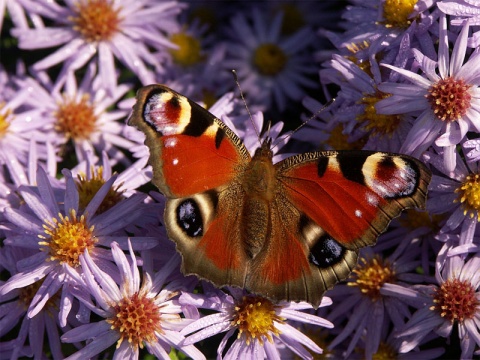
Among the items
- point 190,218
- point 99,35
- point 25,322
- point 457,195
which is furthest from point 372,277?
point 99,35

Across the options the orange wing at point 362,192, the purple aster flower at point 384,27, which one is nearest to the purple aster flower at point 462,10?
the purple aster flower at point 384,27

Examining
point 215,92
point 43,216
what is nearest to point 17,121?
point 43,216

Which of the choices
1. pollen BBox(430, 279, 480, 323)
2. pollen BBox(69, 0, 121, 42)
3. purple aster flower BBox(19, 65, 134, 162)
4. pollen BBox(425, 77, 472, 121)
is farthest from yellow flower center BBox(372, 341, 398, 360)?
pollen BBox(69, 0, 121, 42)

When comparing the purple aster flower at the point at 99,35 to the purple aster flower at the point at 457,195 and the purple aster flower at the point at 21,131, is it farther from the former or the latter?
the purple aster flower at the point at 457,195

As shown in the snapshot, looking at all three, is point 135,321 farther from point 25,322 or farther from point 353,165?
point 353,165

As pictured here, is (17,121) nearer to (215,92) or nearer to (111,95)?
(111,95)
